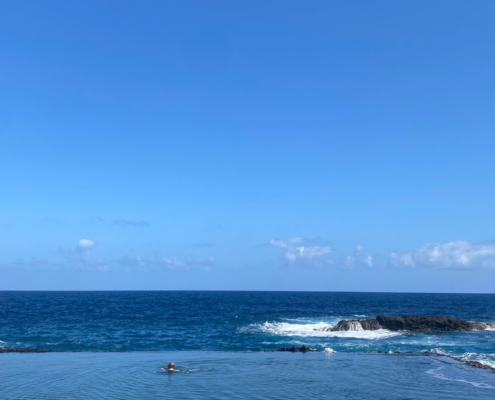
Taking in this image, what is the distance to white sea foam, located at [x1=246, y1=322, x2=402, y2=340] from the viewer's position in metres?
50.8

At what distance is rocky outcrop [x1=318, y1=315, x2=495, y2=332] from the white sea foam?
5.02 feet

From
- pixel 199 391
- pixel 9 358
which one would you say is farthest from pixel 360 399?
pixel 9 358

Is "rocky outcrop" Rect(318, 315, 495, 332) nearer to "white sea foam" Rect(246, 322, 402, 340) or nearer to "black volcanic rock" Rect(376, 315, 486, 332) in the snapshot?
"black volcanic rock" Rect(376, 315, 486, 332)

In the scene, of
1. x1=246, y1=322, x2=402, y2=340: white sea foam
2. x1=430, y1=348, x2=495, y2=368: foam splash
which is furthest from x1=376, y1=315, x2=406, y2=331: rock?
x1=430, y1=348, x2=495, y2=368: foam splash

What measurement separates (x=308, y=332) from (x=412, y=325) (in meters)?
14.6

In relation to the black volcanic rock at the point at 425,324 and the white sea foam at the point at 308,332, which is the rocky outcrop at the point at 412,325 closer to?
the black volcanic rock at the point at 425,324

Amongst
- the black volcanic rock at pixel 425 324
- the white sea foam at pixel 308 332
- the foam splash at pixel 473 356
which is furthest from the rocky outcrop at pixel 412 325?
the foam splash at pixel 473 356

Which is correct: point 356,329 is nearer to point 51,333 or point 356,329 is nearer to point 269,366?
point 269,366

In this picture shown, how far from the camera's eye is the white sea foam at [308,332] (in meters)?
50.8

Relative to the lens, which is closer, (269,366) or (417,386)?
(417,386)

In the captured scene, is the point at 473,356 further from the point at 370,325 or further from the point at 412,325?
the point at 412,325

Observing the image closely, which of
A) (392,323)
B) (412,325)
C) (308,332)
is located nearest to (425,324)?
(412,325)

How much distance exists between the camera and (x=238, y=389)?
2497cm

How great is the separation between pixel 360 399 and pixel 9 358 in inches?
1073
